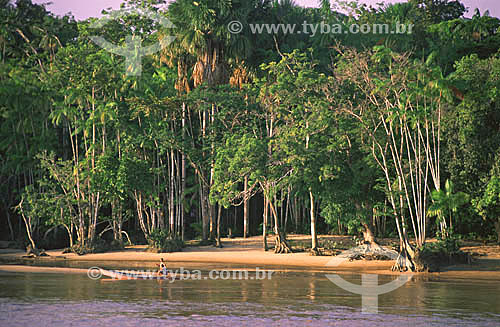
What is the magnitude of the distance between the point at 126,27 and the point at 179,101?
13.4 meters

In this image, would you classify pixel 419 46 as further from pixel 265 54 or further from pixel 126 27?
pixel 126 27

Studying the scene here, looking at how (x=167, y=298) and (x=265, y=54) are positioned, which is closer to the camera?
(x=167, y=298)

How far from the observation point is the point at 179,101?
93.6 ft

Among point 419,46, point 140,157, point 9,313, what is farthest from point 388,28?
point 9,313

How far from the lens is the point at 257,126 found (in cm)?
2969

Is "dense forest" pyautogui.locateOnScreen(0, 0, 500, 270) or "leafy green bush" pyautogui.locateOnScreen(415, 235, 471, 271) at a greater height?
"dense forest" pyautogui.locateOnScreen(0, 0, 500, 270)

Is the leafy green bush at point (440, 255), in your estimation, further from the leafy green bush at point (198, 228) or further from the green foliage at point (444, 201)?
the leafy green bush at point (198, 228)

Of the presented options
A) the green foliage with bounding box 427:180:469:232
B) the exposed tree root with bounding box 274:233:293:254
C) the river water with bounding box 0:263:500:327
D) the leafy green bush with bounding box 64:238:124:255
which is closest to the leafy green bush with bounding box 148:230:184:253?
the leafy green bush with bounding box 64:238:124:255

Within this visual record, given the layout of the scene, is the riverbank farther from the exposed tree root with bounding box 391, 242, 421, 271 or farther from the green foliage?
the green foliage

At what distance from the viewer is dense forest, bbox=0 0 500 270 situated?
2302 cm

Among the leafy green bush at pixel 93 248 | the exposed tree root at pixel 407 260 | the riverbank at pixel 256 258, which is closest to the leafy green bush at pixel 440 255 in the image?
the exposed tree root at pixel 407 260

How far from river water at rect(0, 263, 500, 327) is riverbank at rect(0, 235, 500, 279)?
2.38 m

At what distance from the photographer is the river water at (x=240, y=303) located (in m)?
13.0

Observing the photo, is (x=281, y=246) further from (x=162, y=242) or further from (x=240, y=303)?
(x=240, y=303)
